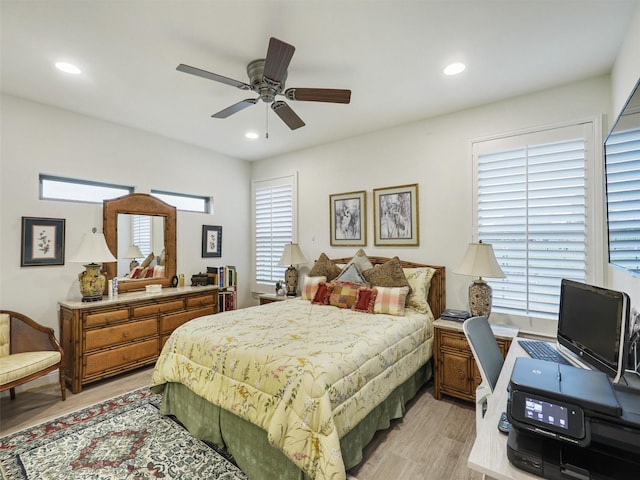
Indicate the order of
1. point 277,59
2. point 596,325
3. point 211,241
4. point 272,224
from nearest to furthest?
1. point 596,325
2. point 277,59
3. point 211,241
4. point 272,224

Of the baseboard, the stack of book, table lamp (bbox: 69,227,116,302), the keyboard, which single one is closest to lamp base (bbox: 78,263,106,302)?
table lamp (bbox: 69,227,116,302)

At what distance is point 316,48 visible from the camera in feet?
7.36

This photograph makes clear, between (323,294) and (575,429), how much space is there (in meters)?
2.73

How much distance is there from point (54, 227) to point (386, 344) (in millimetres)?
3588

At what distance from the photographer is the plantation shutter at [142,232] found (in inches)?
152

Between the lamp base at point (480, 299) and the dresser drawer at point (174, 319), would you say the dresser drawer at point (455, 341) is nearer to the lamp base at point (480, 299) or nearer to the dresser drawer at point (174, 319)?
the lamp base at point (480, 299)

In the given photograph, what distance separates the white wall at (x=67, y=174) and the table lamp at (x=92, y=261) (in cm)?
33

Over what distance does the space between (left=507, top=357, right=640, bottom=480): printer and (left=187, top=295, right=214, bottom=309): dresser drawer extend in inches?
148

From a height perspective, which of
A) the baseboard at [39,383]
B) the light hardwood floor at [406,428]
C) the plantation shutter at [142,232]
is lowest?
the light hardwood floor at [406,428]

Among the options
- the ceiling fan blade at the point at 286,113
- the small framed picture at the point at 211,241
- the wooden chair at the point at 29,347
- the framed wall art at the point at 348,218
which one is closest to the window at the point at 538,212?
the framed wall art at the point at 348,218

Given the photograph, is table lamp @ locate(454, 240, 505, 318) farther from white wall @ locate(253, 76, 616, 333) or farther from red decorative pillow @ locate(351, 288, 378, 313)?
red decorative pillow @ locate(351, 288, 378, 313)

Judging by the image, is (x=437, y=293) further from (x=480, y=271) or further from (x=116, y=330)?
(x=116, y=330)

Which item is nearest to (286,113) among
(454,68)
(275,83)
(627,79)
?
(275,83)

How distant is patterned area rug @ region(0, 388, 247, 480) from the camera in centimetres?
194
